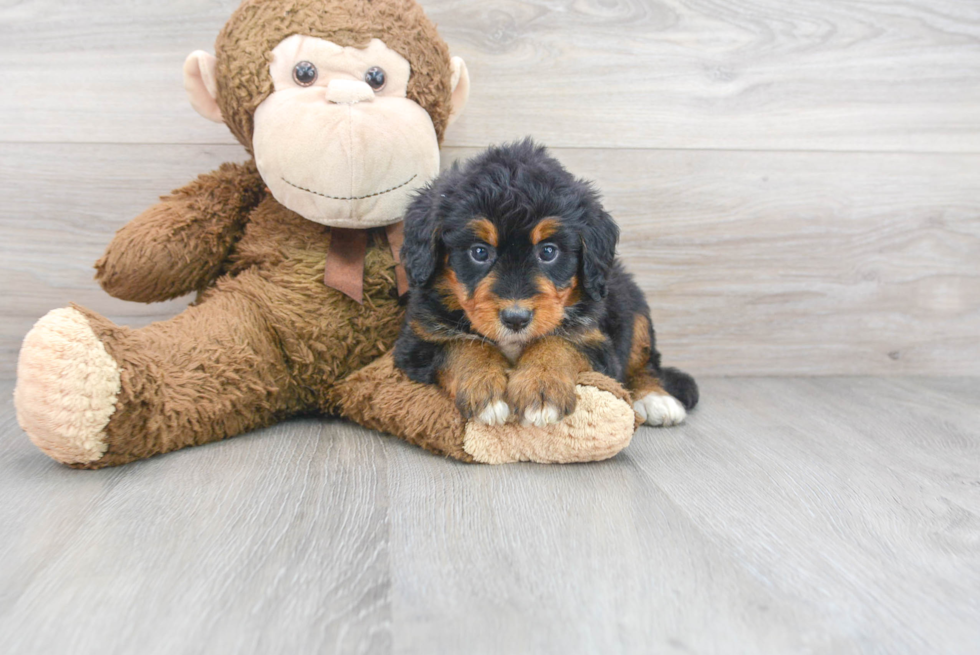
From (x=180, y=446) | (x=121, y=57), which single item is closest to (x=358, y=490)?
(x=180, y=446)

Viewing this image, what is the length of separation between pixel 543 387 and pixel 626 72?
134 cm

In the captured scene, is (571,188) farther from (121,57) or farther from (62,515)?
(121,57)

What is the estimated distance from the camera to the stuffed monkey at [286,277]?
1582 millimetres

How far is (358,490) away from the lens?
152cm

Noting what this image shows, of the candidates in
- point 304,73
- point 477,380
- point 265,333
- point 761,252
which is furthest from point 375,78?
point 761,252

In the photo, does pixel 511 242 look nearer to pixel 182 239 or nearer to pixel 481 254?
pixel 481 254

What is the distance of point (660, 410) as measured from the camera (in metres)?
2.07

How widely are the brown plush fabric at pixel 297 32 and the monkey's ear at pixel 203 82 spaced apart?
0.13 feet

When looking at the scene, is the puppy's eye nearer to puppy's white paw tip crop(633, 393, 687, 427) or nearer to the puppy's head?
the puppy's head

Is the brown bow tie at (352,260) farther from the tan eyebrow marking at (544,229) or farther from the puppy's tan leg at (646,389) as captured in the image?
the puppy's tan leg at (646,389)

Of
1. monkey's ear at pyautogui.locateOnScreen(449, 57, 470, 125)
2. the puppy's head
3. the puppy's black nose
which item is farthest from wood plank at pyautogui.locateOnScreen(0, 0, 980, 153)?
the puppy's black nose

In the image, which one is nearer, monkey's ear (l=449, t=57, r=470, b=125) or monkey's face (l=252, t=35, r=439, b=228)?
monkey's face (l=252, t=35, r=439, b=228)

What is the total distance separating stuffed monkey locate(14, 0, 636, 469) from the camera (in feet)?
5.19

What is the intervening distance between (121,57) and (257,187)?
66cm
